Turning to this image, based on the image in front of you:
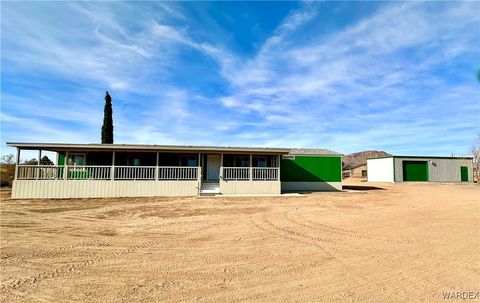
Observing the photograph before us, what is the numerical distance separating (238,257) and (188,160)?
1430cm

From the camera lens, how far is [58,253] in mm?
5586

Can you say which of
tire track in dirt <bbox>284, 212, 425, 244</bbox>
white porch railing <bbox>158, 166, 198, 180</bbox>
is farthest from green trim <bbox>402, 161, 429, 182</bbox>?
tire track in dirt <bbox>284, 212, 425, 244</bbox>

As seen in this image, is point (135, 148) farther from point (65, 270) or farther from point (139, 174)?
point (65, 270)

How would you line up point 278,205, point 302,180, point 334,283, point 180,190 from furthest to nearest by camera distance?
point 302,180
point 180,190
point 278,205
point 334,283

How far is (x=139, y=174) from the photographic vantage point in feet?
52.5

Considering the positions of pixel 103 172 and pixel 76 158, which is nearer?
pixel 103 172

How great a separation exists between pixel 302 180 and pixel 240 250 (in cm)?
1548

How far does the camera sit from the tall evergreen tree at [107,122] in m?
27.4

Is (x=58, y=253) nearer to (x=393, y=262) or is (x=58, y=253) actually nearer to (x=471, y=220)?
(x=393, y=262)

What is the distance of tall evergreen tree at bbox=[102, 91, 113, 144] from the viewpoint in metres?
27.4

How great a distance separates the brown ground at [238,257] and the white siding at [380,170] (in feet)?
66.3

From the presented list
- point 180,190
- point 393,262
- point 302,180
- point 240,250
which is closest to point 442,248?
point 393,262

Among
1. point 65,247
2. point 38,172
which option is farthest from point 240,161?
point 65,247

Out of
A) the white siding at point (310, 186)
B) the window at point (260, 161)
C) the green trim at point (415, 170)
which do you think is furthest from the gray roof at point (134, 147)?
the green trim at point (415, 170)
